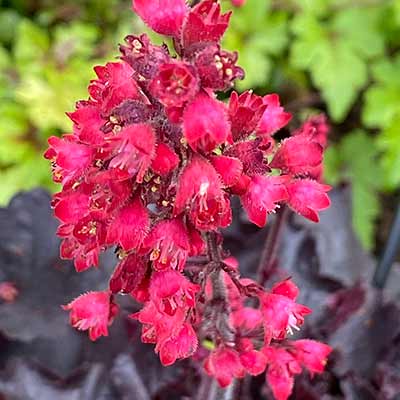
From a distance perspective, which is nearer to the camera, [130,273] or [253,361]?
[130,273]

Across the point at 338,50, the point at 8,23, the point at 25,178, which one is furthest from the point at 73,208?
the point at 8,23

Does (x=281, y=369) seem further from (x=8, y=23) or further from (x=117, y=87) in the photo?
(x=8, y=23)

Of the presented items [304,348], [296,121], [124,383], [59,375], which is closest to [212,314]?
[304,348]

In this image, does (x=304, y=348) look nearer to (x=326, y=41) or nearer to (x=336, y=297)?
(x=336, y=297)

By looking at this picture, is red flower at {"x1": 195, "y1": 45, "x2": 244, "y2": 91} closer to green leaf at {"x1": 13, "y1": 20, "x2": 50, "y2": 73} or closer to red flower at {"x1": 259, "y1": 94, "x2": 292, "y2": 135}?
red flower at {"x1": 259, "y1": 94, "x2": 292, "y2": 135}

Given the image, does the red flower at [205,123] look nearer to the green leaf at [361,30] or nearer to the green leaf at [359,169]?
the green leaf at [359,169]

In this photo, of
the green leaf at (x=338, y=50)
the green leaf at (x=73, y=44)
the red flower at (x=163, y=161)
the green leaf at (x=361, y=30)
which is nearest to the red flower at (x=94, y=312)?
the red flower at (x=163, y=161)
